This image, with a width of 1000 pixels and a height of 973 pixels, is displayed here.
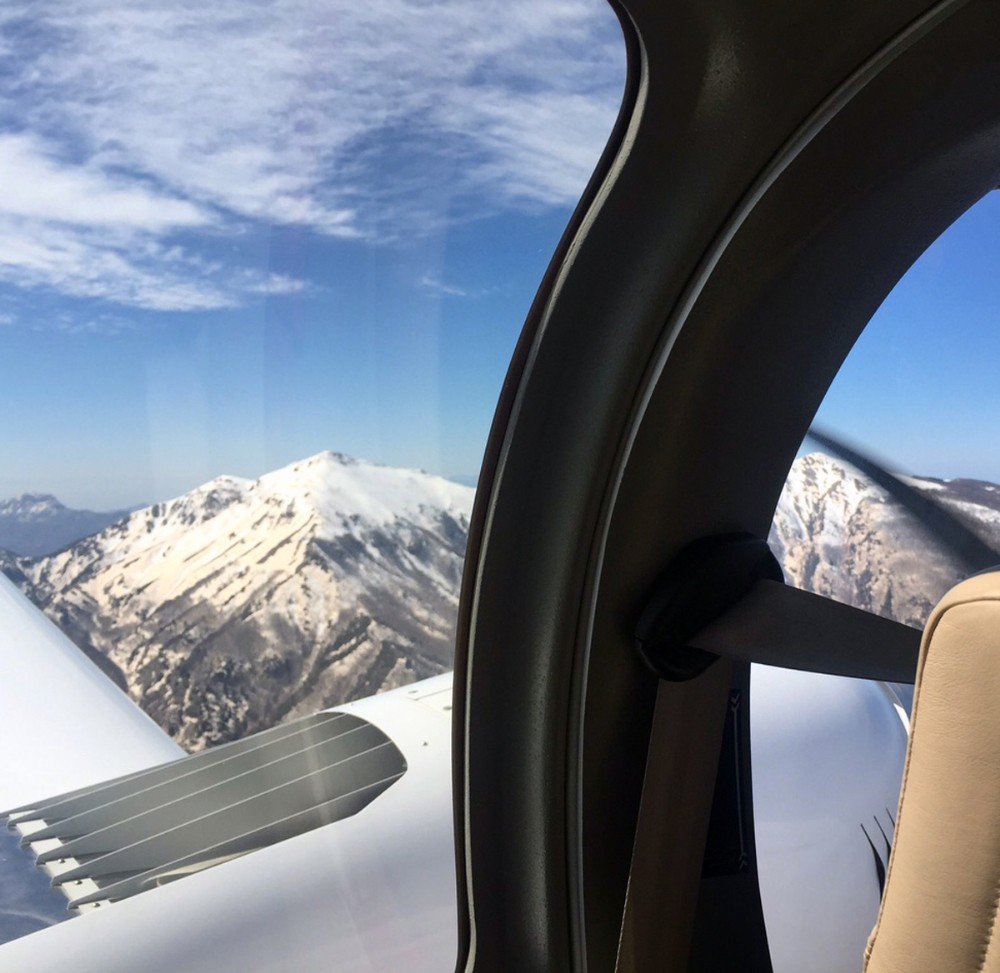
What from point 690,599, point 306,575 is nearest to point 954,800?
point 690,599

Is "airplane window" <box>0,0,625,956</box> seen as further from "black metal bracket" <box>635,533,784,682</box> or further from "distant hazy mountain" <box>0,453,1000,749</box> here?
"black metal bracket" <box>635,533,784,682</box>

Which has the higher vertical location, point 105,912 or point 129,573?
point 129,573

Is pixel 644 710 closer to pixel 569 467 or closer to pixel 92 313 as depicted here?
pixel 569 467

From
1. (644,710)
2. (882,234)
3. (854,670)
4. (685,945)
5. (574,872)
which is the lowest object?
(685,945)

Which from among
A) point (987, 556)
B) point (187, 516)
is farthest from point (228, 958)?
point (987, 556)

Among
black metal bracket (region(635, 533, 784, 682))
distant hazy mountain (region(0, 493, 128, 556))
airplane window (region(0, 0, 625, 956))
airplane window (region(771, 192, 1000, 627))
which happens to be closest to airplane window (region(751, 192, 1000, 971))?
airplane window (region(771, 192, 1000, 627))

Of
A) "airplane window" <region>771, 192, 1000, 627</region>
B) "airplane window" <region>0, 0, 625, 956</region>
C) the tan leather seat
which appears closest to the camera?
the tan leather seat

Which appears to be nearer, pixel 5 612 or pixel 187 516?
pixel 187 516
